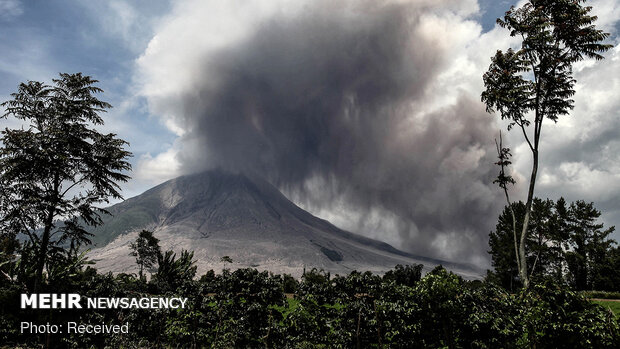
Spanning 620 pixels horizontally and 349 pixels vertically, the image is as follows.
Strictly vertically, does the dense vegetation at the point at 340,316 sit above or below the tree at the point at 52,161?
below

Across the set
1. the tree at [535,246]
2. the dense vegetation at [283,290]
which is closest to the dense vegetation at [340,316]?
the dense vegetation at [283,290]

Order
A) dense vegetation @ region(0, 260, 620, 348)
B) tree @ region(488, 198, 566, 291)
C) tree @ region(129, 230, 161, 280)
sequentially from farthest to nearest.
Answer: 1. tree @ region(129, 230, 161, 280)
2. tree @ region(488, 198, 566, 291)
3. dense vegetation @ region(0, 260, 620, 348)

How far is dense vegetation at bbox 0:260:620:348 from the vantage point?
33.4ft

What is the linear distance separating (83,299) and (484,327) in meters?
17.8

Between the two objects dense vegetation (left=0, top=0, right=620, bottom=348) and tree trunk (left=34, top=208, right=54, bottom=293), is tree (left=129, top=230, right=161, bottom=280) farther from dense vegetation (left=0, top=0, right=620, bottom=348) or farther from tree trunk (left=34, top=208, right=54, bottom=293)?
tree trunk (left=34, top=208, right=54, bottom=293)

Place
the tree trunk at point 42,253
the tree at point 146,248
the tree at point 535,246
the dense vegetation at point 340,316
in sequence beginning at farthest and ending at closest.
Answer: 1. the tree at point 146,248
2. the tree at point 535,246
3. the tree trunk at point 42,253
4. the dense vegetation at point 340,316

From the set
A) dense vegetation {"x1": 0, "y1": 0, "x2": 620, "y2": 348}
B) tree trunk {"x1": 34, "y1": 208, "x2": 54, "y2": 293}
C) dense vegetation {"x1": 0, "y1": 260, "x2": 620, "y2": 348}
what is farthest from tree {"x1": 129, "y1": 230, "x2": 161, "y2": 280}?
tree trunk {"x1": 34, "y1": 208, "x2": 54, "y2": 293}

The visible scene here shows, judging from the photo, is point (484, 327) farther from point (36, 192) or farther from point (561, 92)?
point (36, 192)

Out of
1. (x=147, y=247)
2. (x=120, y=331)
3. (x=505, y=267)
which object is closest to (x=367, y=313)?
(x=120, y=331)

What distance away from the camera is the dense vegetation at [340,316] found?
33.4 feet

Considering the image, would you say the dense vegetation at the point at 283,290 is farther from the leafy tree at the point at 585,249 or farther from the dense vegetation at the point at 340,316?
the leafy tree at the point at 585,249

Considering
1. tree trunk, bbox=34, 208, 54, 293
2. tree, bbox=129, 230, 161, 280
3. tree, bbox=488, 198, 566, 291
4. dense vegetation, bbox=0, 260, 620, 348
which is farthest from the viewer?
tree, bbox=129, 230, 161, 280

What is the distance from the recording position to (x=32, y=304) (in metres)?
16.2

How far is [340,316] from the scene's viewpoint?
46.0 feet
